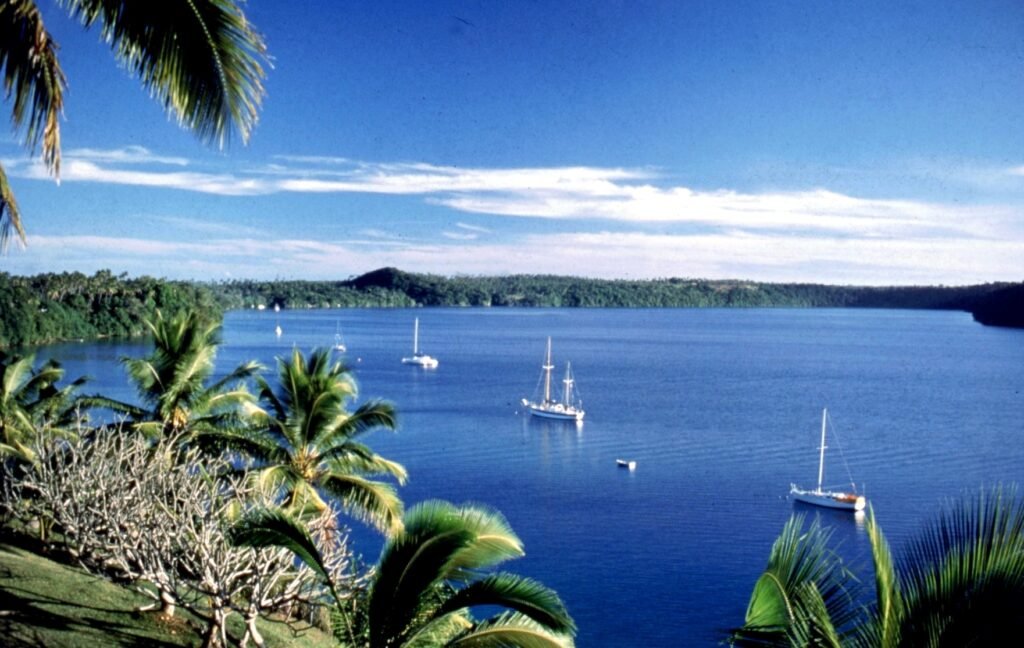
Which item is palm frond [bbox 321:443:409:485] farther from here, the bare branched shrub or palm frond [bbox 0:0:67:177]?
palm frond [bbox 0:0:67:177]

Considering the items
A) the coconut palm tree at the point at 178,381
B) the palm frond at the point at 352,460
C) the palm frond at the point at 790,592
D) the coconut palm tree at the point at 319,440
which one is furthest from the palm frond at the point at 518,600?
the coconut palm tree at the point at 178,381

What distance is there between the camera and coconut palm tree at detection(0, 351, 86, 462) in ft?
57.9

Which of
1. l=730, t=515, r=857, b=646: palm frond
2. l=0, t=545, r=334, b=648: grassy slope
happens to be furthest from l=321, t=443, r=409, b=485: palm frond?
l=730, t=515, r=857, b=646: palm frond

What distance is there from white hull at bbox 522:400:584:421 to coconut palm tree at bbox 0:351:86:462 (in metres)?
38.1

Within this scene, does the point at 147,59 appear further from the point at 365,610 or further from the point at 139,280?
the point at 139,280

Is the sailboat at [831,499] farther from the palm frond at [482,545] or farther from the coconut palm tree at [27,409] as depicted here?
the palm frond at [482,545]

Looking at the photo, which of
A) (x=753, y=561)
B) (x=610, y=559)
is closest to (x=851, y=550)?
(x=753, y=561)

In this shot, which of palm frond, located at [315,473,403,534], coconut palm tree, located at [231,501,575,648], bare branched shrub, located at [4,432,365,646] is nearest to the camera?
coconut palm tree, located at [231,501,575,648]

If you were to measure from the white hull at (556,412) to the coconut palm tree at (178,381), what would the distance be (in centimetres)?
4226

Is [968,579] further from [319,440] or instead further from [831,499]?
[831,499]

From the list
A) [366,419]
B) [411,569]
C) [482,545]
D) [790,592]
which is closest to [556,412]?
[366,419]

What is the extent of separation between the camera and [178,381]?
16969 millimetres

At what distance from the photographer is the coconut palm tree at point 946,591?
4.13 metres

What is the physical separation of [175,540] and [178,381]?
6296 millimetres
